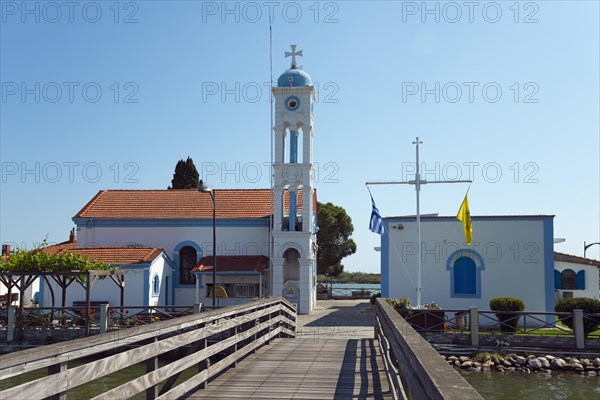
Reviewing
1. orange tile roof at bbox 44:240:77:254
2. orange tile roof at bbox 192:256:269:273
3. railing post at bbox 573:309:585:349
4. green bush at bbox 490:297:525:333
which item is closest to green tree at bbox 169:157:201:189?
orange tile roof at bbox 44:240:77:254

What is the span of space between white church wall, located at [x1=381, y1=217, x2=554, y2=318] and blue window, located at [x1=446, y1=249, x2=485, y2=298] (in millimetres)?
57

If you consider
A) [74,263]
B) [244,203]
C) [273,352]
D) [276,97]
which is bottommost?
[273,352]

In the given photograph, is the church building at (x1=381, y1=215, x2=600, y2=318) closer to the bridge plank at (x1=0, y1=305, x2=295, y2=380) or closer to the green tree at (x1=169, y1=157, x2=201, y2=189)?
the bridge plank at (x1=0, y1=305, x2=295, y2=380)

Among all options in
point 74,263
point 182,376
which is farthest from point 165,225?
point 182,376

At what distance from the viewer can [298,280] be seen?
3212 cm

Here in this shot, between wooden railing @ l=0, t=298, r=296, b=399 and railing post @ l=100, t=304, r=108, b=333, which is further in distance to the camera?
railing post @ l=100, t=304, r=108, b=333

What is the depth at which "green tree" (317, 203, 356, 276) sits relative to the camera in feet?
176

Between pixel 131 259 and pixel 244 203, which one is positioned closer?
pixel 131 259

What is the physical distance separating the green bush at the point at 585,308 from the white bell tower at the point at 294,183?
44.1 feet

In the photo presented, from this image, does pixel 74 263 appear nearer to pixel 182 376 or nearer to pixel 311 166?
pixel 182 376

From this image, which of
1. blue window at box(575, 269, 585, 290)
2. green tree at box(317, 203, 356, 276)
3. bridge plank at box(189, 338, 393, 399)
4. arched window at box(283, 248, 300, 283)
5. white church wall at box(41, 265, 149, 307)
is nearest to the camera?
bridge plank at box(189, 338, 393, 399)

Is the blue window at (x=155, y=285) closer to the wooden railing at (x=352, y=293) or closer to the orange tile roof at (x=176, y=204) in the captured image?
the orange tile roof at (x=176, y=204)

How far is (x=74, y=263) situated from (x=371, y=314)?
14.9m

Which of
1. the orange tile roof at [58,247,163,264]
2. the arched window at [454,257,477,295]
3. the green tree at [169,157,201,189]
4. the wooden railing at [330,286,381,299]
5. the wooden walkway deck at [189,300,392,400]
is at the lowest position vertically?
the wooden railing at [330,286,381,299]
